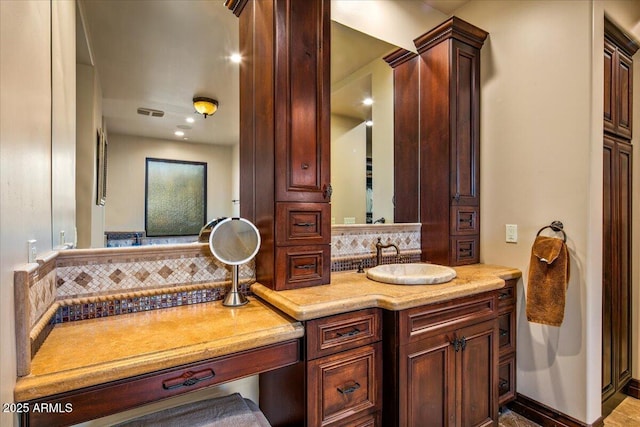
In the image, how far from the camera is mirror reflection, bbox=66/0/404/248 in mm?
1297

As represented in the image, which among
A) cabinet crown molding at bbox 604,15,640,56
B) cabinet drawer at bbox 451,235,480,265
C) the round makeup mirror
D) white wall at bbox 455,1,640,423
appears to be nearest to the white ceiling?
the round makeup mirror

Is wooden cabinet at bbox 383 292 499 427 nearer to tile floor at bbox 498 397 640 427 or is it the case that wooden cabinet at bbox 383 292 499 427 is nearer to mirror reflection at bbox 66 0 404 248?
tile floor at bbox 498 397 640 427

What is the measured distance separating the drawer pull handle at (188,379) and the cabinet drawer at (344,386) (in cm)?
37

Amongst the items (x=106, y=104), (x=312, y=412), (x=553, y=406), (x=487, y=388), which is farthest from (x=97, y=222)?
(x=553, y=406)

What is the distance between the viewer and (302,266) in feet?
4.92

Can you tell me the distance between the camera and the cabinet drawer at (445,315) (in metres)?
1.34

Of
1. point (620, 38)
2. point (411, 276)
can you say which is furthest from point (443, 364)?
point (620, 38)

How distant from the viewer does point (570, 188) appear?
183 cm

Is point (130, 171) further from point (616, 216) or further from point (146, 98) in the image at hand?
point (616, 216)

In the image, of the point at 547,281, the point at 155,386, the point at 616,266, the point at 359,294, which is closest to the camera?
the point at 155,386

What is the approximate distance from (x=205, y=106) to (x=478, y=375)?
1908 mm

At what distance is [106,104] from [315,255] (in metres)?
1.12

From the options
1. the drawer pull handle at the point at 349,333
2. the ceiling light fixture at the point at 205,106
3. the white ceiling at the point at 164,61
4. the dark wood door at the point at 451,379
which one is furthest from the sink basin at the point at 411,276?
the ceiling light fixture at the point at 205,106

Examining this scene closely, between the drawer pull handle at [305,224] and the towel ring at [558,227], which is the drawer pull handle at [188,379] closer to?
the drawer pull handle at [305,224]
